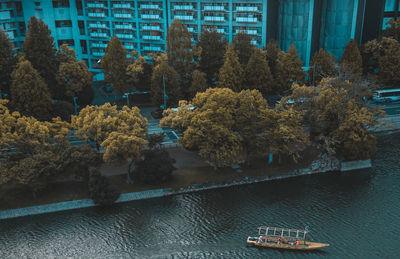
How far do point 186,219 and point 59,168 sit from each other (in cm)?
1666

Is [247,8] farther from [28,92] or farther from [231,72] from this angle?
[28,92]

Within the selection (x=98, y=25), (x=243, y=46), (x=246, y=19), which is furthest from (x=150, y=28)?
(x=243, y=46)

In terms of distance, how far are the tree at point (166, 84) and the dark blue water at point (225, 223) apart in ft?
78.6

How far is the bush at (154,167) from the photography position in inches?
1933

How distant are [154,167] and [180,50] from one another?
30622 millimetres

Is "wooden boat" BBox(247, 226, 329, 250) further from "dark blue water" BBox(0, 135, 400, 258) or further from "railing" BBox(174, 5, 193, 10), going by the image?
"railing" BBox(174, 5, 193, 10)

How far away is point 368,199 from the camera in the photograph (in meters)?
48.0

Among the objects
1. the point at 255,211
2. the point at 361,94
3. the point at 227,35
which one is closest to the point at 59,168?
the point at 255,211

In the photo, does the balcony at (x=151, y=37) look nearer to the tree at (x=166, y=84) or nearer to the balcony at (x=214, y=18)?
the balcony at (x=214, y=18)

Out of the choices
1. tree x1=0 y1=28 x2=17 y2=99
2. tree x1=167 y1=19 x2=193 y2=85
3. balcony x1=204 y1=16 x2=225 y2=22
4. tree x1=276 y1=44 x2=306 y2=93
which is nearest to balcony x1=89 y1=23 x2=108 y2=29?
balcony x1=204 y1=16 x2=225 y2=22

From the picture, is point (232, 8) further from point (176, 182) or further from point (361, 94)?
point (176, 182)

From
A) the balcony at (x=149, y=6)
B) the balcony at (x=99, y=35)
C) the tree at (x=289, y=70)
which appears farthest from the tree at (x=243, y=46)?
the balcony at (x=99, y=35)

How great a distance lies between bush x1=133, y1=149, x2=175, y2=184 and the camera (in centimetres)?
4909

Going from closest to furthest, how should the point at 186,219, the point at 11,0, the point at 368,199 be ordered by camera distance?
the point at 186,219 → the point at 368,199 → the point at 11,0
